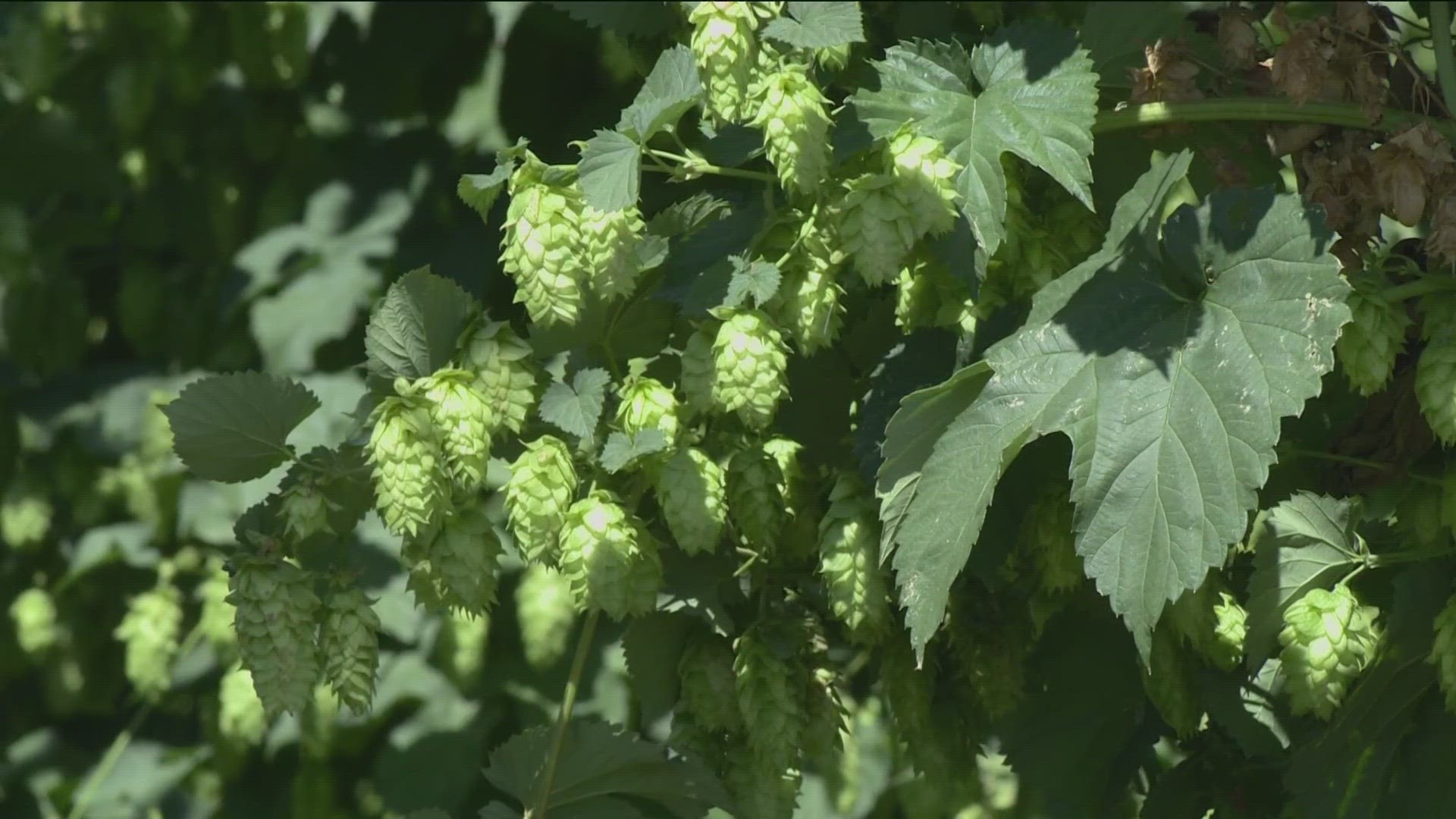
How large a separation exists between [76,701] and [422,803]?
2.57 feet

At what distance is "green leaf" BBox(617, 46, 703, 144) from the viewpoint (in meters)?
1.32

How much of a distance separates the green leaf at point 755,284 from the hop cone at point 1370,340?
1.35 ft

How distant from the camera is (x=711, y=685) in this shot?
1474 millimetres

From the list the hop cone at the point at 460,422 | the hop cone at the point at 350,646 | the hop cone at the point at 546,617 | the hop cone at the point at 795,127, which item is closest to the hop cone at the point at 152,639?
the hop cone at the point at 546,617

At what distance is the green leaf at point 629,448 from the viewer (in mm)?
1327

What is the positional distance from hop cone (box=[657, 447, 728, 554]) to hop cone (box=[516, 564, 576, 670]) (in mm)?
940

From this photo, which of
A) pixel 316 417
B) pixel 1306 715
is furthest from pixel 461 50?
pixel 1306 715

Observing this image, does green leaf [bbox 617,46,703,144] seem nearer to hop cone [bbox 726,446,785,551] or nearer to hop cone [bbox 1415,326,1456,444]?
hop cone [bbox 726,446,785,551]

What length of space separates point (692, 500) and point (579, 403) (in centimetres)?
14

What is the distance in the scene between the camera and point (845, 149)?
4.37ft

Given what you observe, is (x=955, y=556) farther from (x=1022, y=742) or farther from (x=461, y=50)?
(x=461, y=50)

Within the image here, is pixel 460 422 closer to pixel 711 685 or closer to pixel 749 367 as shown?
pixel 749 367

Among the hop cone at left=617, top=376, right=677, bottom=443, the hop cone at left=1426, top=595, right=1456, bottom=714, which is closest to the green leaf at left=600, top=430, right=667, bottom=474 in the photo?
the hop cone at left=617, top=376, right=677, bottom=443

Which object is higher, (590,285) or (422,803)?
(590,285)
